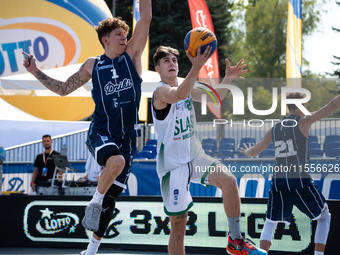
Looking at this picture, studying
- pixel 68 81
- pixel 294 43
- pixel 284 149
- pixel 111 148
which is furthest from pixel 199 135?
pixel 111 148

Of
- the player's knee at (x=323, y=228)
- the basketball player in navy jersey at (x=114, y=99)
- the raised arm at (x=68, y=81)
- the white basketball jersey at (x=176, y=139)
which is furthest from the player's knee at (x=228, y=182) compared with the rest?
the raised arm at (x=68, y=81)

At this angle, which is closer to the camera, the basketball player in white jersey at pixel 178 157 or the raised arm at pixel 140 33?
the basketball player in white jersey at pixel 178 157

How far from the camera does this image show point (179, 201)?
425 centimetres

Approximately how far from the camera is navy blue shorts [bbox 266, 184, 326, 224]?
486 cm

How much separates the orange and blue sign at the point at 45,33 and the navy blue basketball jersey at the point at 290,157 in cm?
1264

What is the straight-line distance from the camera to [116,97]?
416 cm

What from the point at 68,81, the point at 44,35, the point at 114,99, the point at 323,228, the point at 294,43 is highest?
the point at 44,35

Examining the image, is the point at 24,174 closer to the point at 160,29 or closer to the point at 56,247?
the point at 56,247

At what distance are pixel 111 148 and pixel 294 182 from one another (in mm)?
2251

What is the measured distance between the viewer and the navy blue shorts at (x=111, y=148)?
158 inches

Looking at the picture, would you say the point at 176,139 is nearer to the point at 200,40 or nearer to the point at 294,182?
the point at 200,40

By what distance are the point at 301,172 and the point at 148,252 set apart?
299 cm

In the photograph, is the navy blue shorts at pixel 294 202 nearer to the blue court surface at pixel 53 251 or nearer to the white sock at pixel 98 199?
the white sock at pixel 98 199

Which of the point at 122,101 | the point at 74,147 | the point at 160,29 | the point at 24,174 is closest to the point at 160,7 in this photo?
the point at 160,29
